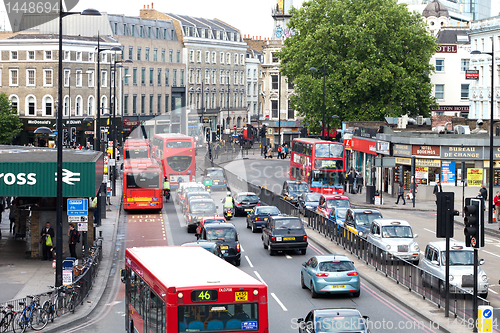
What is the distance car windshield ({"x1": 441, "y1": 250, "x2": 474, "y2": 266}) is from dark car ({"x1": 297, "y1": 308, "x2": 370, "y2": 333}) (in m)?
8.12

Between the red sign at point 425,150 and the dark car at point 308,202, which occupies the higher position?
the red sign at point 425,150

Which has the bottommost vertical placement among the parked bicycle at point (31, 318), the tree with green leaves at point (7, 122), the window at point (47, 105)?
the parked bicycle at point (31, 318)

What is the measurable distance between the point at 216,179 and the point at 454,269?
122ft

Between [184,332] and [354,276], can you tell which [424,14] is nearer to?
[354,276]

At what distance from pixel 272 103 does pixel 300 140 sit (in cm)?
5461

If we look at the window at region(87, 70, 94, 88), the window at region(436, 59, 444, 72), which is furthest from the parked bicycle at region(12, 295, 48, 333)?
the window at region(436, 59, 444, 72)

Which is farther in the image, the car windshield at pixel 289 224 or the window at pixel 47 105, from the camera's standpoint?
the window at pixel 47 105

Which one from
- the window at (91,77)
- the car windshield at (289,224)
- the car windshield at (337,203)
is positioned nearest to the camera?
the car windshield at (289,224)

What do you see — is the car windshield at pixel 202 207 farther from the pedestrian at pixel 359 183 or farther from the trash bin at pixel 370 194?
the pedestrian at pixel 359 183

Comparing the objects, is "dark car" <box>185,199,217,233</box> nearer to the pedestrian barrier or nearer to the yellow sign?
the pedestrian barrier

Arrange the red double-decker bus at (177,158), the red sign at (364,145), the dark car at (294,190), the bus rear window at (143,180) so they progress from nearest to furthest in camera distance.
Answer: the bus rear window at (143,180)
the dark car at (294,190)
the red sign at (364,145)
the red double-decker bus at (177,158)

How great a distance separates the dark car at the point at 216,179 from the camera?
192 feet

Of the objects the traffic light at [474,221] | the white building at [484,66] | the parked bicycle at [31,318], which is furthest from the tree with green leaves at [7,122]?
the traffic light at [474,221]

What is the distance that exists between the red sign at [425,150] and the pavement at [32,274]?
22987 mm
